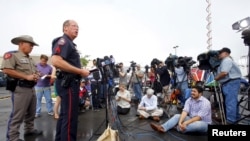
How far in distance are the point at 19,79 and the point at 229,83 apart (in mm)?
3849

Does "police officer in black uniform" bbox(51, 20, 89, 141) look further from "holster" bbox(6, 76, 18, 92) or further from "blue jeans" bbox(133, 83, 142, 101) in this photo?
"blue jeans" bbox(133, 83, 142, 101)

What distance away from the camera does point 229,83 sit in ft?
16.2

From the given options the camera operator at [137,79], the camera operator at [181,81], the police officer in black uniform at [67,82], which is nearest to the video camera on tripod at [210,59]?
the camera operator at [181,81]

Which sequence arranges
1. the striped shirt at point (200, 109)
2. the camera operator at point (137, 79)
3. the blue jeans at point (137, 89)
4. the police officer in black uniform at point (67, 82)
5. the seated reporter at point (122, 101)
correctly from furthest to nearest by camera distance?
the blue jeans at point (137, 89)
the camera operator at point (137, 79)
the seated reporter at point (122, 101)
the striped shirt at point (200, 109)
the police officer in black uniform at point (67, 82)

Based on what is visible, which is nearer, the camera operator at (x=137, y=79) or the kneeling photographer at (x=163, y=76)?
the kneeling photographer at (x=163, y=76)

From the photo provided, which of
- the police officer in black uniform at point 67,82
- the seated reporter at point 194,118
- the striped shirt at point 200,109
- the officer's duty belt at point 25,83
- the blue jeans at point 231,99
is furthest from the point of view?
the blue jeans at point 231,99

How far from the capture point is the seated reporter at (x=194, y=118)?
4.47 metres

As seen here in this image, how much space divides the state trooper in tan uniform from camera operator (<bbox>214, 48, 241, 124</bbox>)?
346cm

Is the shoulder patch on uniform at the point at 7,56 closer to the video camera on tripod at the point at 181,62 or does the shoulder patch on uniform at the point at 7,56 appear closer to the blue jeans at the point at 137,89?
the video camera on tripod at the point at 181,62

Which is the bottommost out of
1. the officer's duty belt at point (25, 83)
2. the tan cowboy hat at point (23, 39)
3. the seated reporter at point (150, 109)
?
the seated reporter at point (150, 109)

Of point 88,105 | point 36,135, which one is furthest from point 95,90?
point 36,135

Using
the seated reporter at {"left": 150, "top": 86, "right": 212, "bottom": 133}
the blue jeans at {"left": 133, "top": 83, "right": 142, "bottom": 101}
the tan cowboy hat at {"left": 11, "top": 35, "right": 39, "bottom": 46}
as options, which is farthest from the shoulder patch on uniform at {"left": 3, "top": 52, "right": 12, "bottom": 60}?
the blue jeans at {"left": 133, "top": 83, "right": 142, "bottom": 101}

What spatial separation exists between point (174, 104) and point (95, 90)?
241 cm

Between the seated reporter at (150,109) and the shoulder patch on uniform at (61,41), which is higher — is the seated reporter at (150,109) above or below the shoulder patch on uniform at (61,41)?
below
